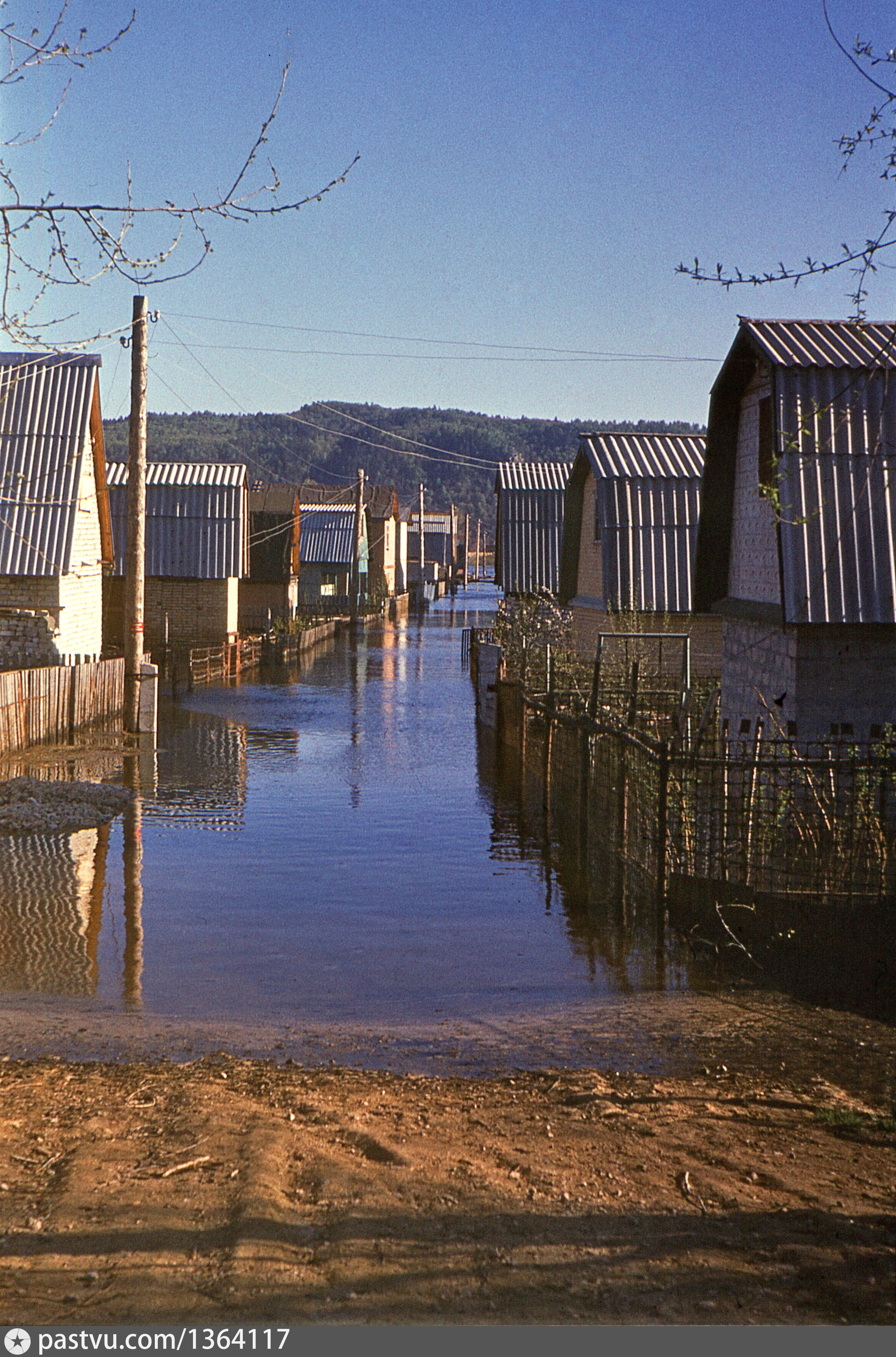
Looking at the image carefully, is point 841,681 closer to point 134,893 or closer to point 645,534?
point 134,893

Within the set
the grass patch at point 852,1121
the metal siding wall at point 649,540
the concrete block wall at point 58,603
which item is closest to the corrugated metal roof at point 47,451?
the concrete block wall at point 58,603

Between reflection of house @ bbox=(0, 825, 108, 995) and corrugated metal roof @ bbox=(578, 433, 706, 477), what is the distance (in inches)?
640

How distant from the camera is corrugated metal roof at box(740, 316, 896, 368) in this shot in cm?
1386

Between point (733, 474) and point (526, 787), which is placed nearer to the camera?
point (733, 474)

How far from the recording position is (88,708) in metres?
23.2

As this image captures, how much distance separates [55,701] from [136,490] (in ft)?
13.1

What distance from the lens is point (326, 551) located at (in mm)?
67562

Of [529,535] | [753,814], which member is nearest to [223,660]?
[529,535]

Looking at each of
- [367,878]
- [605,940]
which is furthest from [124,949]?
[605,940]

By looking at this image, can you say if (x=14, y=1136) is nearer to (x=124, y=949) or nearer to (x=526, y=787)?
(x=124, y=949)

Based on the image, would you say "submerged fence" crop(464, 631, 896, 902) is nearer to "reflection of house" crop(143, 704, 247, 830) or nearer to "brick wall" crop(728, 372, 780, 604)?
"brick wall" crop(728, 372, 780, 604)

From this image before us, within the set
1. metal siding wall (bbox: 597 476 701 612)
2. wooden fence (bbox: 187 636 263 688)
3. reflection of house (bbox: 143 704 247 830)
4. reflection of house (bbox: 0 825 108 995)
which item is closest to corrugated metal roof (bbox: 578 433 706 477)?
metal siding wall (bbox: 597 476 701 612)

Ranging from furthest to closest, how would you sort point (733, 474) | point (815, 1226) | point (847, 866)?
1. point (733, 474)
2. point (847, 866)
3. point (815, 1226)

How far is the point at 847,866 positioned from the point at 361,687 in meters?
25.5
